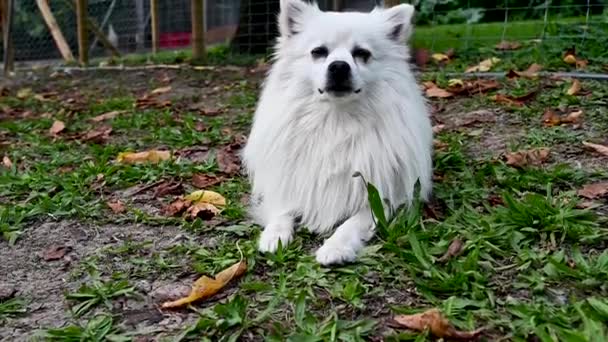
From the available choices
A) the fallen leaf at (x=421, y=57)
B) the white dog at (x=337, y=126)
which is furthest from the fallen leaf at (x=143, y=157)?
the fallen leaf at (x=421, y=57)

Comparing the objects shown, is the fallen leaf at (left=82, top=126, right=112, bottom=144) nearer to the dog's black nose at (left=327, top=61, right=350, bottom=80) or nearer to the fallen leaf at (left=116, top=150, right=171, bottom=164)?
the fallen leaf at (left=116, top=150, right=171, bottom=164)

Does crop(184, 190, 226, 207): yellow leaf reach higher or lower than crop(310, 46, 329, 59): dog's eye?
lower

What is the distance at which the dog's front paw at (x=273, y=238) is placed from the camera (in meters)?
2.15

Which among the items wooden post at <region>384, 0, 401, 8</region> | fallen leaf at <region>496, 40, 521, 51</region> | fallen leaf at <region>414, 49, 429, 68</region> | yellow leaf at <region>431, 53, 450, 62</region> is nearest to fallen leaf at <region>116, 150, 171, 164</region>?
wooden post at <region>384, 0, 401, 8</region>

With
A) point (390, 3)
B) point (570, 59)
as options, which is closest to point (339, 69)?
point (390, 3)

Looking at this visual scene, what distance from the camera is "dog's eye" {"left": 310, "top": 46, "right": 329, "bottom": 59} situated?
2486 mm

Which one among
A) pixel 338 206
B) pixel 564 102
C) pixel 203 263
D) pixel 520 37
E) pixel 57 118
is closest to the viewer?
pixel 203 263

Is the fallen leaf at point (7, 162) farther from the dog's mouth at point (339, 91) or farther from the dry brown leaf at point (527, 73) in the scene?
the dry brown leaf at point (527, 73)

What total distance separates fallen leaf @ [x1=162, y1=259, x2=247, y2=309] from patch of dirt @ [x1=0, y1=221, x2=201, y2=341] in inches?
1.7

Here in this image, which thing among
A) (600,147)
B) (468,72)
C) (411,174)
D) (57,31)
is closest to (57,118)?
(468,72)

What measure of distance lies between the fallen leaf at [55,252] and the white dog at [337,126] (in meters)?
0.68

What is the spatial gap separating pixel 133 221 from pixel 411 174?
1.07 meters

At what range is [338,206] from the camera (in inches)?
92.7

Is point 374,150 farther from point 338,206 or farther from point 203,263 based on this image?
point 203,263
